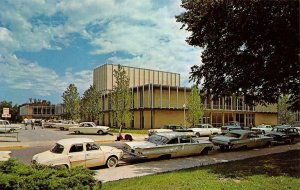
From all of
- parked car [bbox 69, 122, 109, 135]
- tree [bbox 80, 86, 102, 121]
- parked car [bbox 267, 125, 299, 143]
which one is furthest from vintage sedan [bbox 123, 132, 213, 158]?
tree [bbox 80, 86, 102, 121]

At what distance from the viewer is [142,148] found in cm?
1678

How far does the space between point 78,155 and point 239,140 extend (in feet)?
39.5

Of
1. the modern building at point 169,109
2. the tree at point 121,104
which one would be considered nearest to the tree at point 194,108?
the modern building at point 169,109

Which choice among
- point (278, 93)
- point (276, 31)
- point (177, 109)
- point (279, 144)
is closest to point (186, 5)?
point (276, 31)

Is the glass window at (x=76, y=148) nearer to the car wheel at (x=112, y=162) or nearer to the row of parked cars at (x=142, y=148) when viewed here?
the row of parked cars at (x=142, y=148)

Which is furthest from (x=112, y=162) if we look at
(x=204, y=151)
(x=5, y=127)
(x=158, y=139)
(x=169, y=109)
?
(x=169, y=109)

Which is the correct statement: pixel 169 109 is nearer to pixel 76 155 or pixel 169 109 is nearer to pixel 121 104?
pixel 121 104

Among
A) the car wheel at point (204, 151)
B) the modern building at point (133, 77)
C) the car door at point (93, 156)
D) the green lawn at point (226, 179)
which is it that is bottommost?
the car wheel at point (204, 151)

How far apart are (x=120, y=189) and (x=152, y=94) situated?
1619 inches

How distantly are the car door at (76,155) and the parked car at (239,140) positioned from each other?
35.3 feet

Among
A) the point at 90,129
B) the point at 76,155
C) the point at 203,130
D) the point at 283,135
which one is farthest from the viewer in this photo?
the point at 90,129

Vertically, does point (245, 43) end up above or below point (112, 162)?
above

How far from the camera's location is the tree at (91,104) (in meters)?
55.4

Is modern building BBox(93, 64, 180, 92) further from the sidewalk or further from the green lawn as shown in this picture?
the green lawn
